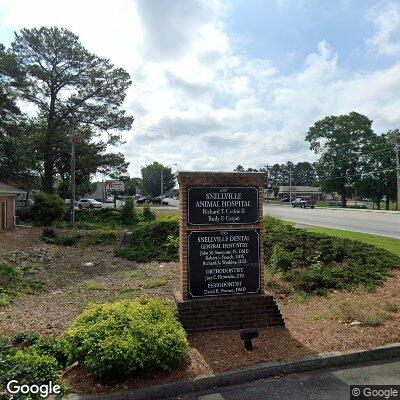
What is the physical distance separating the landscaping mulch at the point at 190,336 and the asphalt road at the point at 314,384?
36 cm

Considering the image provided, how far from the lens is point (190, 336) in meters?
6.62

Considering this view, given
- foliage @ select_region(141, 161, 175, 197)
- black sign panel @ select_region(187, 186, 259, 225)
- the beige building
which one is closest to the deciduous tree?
black sign panel @ select_region(187, 186, 259, 225)

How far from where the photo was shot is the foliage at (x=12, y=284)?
10086mm

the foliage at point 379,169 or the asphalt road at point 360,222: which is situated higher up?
the foliage at point 379,169

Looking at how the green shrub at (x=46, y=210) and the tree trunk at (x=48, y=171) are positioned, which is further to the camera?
the tree trunk at (x=48, y=171)

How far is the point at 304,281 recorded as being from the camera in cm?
962

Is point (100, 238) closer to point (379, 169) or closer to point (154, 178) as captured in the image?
point (379, 169)

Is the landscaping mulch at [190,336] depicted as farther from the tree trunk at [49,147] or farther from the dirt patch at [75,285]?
the tree trunk at [49,147]

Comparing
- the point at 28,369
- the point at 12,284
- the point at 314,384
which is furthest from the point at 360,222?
the point at 28,369

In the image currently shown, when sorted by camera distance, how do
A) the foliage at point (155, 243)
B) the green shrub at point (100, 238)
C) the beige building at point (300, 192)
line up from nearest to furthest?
the foliage at point (155, 243) < the green shrub at point (100, 238) < the beige building at point (300, 192)

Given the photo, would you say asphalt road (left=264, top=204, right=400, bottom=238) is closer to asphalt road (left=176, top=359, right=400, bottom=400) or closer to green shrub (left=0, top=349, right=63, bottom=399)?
asphalt road (left=176, top=359, right=400, bottom=400)

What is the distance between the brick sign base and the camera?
6.83 m

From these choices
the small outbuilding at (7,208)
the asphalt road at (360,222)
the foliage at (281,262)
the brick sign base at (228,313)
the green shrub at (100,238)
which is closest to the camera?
the brick sign base at (228,313)

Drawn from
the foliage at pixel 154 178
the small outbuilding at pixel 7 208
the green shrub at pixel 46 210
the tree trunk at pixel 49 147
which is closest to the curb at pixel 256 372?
the small outbuilding at pixel 7 208
